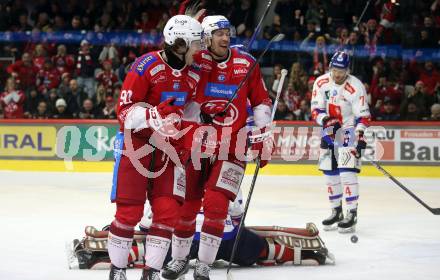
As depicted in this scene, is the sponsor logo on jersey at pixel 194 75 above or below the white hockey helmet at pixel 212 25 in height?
below

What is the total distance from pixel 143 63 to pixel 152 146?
1.70 ft

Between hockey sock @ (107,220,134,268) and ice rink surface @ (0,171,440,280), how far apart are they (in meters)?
0.70

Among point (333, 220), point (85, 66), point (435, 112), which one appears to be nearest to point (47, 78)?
point (85, 66)

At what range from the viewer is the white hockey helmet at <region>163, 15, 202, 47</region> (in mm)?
5574

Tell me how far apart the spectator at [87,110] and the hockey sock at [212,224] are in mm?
8916

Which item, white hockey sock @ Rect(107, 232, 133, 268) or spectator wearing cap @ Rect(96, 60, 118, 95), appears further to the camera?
spectator wearing cap @ Rect(96, 60, 118, 95)

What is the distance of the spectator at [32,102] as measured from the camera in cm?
1528

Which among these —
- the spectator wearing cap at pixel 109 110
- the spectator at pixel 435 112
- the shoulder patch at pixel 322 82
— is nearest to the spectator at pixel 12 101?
the spectator wearing cap at pixel 109 110

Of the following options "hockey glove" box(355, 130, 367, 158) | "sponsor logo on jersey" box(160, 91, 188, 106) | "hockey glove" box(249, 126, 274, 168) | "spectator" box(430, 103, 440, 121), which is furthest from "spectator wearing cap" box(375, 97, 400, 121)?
"sponsor logo on jersey" box(160, 91, 188, 106)

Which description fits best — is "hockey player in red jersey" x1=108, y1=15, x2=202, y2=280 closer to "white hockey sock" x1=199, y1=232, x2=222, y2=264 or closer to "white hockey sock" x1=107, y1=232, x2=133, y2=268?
"white hockey sock" x1=107, y1=232, x2=133, y2=268

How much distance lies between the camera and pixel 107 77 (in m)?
15.7

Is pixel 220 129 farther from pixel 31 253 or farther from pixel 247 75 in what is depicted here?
pixel 31 253

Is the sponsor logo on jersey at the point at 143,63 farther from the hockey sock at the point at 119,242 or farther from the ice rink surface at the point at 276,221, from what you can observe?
the ice rink surface at the point at 276,221

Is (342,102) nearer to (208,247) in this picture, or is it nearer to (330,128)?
(330,128)
